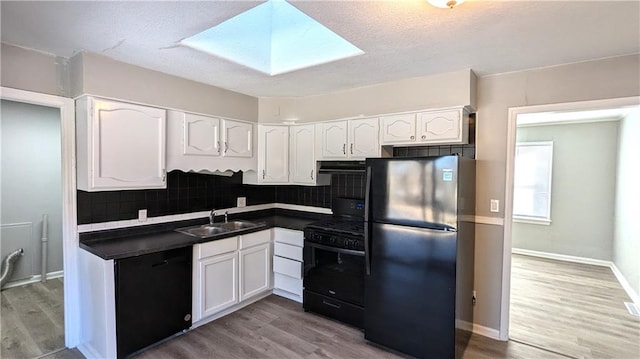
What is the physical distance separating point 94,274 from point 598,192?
6772 millimetres

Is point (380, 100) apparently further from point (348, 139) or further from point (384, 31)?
point (384, 31)

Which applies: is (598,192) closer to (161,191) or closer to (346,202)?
(346,202)

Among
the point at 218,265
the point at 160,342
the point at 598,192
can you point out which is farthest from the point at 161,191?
the point at 598,192

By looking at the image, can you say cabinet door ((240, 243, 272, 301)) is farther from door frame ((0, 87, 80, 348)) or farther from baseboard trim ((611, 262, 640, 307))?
baseboard trim ((611, 262, 640, 307))

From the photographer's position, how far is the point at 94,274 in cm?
242

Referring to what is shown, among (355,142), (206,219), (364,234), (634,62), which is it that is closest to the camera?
(634,62)

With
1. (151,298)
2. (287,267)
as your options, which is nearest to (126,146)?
(151,298)

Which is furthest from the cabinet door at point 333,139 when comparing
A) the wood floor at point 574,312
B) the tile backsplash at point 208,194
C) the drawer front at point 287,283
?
the wood floor at point 574,312

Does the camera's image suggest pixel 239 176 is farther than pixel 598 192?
No

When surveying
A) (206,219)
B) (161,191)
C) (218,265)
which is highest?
(161,191)

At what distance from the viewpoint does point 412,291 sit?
249 cm

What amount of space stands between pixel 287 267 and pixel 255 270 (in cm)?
36

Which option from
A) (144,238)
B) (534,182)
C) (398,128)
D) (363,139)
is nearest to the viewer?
(144,238)

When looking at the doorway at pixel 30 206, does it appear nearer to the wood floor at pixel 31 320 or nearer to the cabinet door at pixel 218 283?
the wood floor at pixel 31 320
